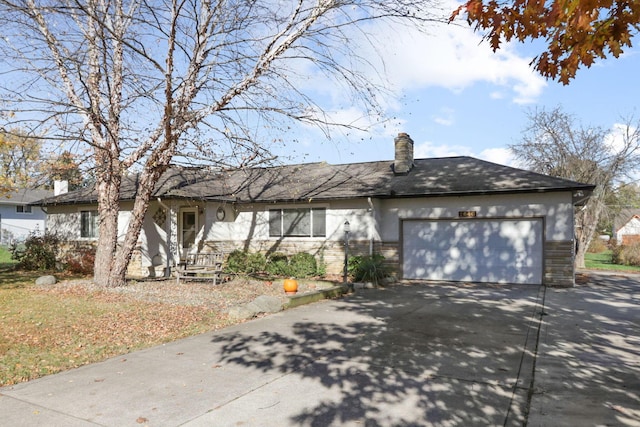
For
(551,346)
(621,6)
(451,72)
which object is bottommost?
(551,346)

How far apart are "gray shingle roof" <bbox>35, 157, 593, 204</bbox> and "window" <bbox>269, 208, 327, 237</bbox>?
73 cm

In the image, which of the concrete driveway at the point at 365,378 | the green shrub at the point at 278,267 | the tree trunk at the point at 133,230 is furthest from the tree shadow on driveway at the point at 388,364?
the green shrub at the point at 278,267

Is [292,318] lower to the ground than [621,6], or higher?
lower

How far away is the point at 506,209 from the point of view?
13578 mm

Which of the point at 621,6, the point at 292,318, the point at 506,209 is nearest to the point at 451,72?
the point at 621,6

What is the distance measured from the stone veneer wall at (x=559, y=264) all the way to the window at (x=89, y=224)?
16.3 meters

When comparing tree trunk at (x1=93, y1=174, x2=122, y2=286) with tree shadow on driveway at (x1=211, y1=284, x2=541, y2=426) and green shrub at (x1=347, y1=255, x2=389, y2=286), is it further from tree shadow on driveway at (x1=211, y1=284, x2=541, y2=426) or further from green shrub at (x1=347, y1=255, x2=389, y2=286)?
green shrub at (x1=347, y1=255, x2=389, y2=286)

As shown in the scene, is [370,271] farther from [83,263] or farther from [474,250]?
[83,263]

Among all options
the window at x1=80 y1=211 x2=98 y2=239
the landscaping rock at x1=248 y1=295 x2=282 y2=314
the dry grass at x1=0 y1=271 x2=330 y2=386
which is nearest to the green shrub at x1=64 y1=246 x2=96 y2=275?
the window at x1=80 y1=211 x2=98 y2=239

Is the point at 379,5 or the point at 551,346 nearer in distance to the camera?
the point at 551,346

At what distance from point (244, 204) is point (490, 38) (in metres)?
14.0

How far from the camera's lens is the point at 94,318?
7.93 meters

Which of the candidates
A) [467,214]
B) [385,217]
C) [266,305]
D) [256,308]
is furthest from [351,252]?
[256,308]

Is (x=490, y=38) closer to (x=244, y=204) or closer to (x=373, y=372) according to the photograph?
(x=373, y=372)
